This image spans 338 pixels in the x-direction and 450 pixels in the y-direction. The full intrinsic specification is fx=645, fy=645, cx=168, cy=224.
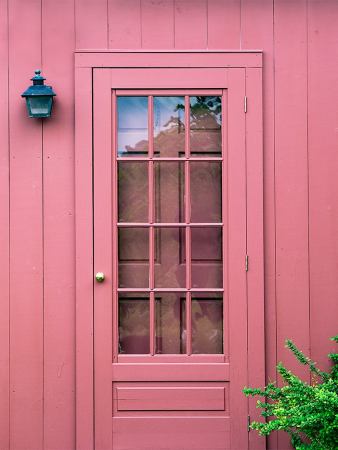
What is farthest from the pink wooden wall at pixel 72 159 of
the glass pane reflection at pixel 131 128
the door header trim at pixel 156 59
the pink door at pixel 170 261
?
the glass pane reflection at pixel 131 128

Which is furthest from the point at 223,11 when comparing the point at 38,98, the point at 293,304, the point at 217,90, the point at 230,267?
the point at 293,304

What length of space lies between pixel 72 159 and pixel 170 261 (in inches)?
32.4

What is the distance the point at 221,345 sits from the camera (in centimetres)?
376

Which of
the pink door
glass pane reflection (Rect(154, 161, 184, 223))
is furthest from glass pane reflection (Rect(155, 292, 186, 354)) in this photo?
glass pane reflection (Rect(154, 161, 184, 223))

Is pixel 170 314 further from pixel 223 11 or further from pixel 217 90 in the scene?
pixel 223 11

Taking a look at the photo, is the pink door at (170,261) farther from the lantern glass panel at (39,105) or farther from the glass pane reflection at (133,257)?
the lantern glass panel at (39,105)

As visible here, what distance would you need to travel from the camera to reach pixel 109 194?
3.73 meters

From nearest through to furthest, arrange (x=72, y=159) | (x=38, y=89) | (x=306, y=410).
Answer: (x=306, y=410) < (x=38, y=89) < (x=72, y=159)

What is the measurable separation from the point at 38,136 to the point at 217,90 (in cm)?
107

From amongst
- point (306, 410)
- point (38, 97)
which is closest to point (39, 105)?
point (38, 97)

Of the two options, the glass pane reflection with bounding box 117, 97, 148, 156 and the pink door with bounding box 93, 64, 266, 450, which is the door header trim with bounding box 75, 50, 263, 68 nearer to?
the pink door with bounding box 93, 64, 266, 450

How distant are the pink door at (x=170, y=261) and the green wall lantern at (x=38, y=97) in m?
0.27

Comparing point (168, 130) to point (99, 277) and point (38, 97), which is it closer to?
point (38, 97)

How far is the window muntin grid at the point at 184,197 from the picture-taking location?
148 inches
